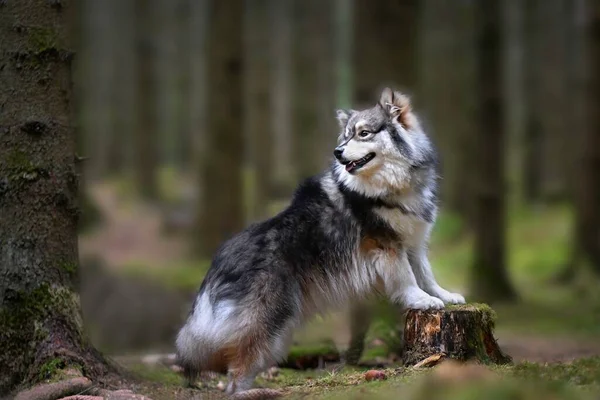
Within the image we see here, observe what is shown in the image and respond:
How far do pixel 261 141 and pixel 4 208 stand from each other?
15.8 metres

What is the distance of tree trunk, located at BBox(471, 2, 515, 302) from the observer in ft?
42.8

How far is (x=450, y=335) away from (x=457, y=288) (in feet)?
31.3

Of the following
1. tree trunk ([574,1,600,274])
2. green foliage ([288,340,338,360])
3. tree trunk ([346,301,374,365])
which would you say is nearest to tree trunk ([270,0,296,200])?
tree trunk ([574,1,600,274])

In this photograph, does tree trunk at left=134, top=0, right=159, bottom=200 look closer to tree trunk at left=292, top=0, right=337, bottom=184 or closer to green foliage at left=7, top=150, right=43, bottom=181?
tree trunk at left=292, top=0, right=337, bottom=184

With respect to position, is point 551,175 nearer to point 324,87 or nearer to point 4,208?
point 324,87

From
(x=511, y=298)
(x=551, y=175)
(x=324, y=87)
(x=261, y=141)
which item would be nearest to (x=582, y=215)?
(x=511, y=298)

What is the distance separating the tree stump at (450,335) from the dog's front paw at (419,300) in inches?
1.6

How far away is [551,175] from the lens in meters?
27.8

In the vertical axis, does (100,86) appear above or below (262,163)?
above

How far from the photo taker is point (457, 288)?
15094 mm

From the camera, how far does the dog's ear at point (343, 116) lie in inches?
253

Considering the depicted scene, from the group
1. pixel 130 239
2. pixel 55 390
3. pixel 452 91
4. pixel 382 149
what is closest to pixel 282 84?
pixel 452 91

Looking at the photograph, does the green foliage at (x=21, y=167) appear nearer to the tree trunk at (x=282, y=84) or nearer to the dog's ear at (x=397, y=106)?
the dog's ear at (x=397, y=106)

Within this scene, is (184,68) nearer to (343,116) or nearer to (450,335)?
(343,116)
